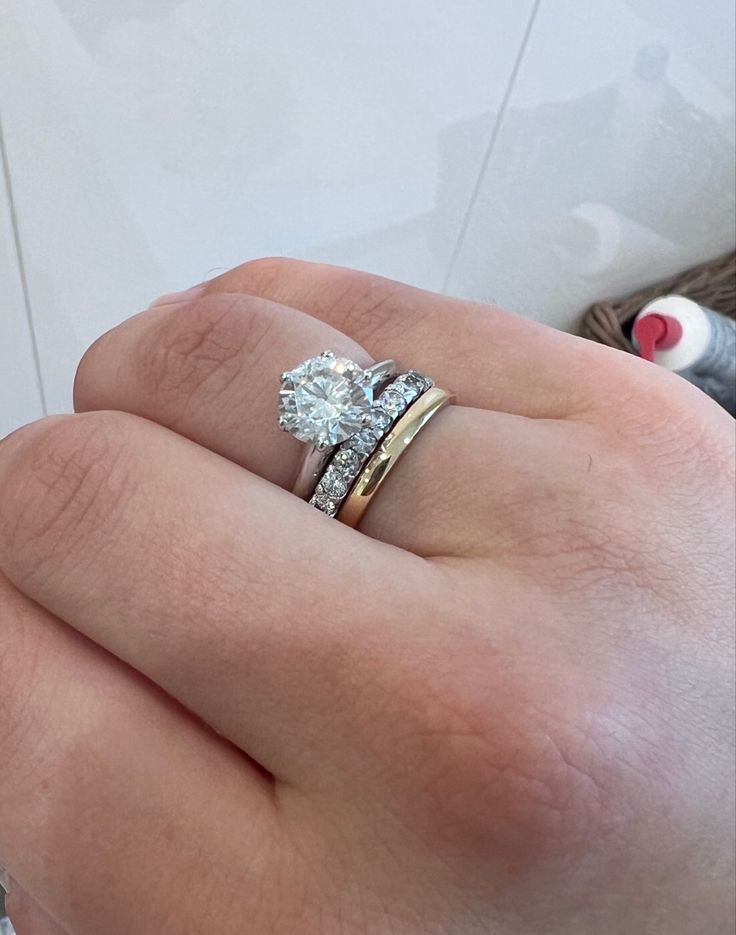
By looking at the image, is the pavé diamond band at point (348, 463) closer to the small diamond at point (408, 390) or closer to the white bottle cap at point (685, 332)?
the small diamond at point (408, 390)

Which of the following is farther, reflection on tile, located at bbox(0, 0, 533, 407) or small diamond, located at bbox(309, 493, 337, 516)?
reflection on tile, located at bbox(0, 0, 533, 407)

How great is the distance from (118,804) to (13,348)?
368 millimetres

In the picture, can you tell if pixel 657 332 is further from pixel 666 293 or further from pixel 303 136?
pixel 303 136

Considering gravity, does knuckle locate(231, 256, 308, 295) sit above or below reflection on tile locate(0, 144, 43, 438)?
above

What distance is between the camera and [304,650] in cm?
33

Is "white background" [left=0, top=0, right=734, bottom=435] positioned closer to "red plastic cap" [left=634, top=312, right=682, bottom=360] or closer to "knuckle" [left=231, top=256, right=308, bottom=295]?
"knuckle" [left=231, top=256, right=308, bottom=295]

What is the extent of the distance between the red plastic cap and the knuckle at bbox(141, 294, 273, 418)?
2.75 ft

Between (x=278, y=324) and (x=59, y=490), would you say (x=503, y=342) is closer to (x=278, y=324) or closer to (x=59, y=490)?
(x=278, y=324)

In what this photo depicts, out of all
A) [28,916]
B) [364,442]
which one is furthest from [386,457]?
[28,916]

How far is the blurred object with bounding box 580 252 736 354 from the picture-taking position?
1.16 m

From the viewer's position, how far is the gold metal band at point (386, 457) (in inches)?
14.5

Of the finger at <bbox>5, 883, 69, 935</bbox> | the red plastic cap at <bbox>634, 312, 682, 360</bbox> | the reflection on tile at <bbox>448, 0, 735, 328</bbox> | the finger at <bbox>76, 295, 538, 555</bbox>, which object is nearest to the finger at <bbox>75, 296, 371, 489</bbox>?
the finger at <bbox>76, 295, 538, 555</bbox>

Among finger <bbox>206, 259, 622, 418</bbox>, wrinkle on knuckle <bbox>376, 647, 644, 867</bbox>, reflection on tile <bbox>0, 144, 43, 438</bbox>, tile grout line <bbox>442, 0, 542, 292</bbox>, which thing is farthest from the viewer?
tile grout line <bbox>442, 0, 542, 292</bbox>

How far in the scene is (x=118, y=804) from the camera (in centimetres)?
33
